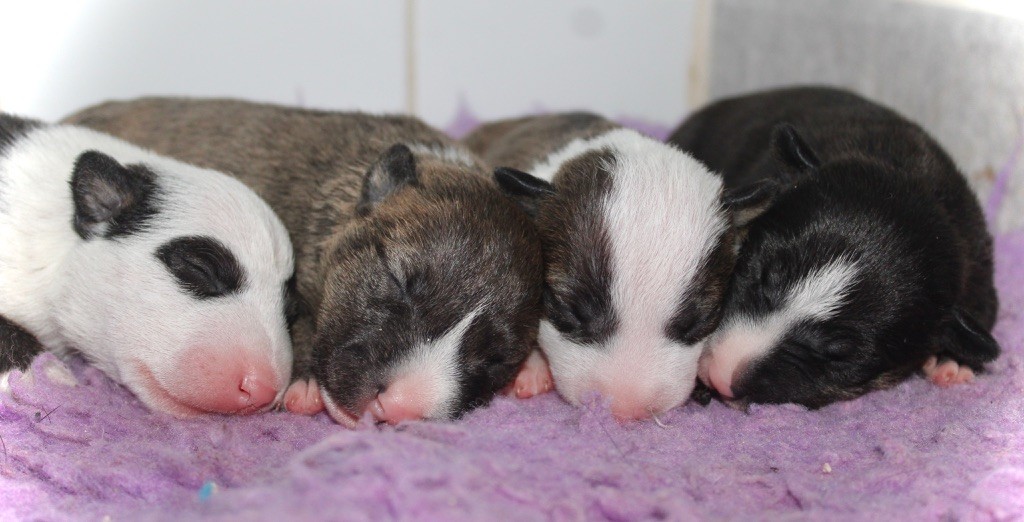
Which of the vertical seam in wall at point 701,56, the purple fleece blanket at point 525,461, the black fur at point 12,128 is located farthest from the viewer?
the vertical seam in wall at point 701,56

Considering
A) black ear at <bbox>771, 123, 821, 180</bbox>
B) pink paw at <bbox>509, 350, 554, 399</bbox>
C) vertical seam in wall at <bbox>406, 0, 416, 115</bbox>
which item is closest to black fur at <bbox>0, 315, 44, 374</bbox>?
pink paw at <bbox>509, 350, 554, 399</bbox>

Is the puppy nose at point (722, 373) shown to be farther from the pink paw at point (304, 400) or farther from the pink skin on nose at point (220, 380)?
the pink skin on nose at point (220, 380)

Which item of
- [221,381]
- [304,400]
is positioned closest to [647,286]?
[304,400]

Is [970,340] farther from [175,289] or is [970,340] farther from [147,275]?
[147,275]

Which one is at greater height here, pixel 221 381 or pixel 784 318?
pixel 784 318

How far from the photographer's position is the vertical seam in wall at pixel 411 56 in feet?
22.0

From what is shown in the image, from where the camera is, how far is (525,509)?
2438 mm

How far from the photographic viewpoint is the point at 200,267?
3.37 m

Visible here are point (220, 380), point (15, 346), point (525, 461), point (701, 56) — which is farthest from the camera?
point (701, 56)

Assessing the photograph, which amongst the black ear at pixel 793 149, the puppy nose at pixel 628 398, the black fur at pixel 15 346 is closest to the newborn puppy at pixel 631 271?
the puppy nose at pixel 628 398

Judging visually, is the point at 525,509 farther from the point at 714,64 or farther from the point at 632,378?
the point at 714,64

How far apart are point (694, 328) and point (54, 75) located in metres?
4.40

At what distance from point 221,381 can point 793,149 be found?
A: 2.43m

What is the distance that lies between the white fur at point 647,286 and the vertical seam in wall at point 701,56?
Answer: 4518 millimetres
